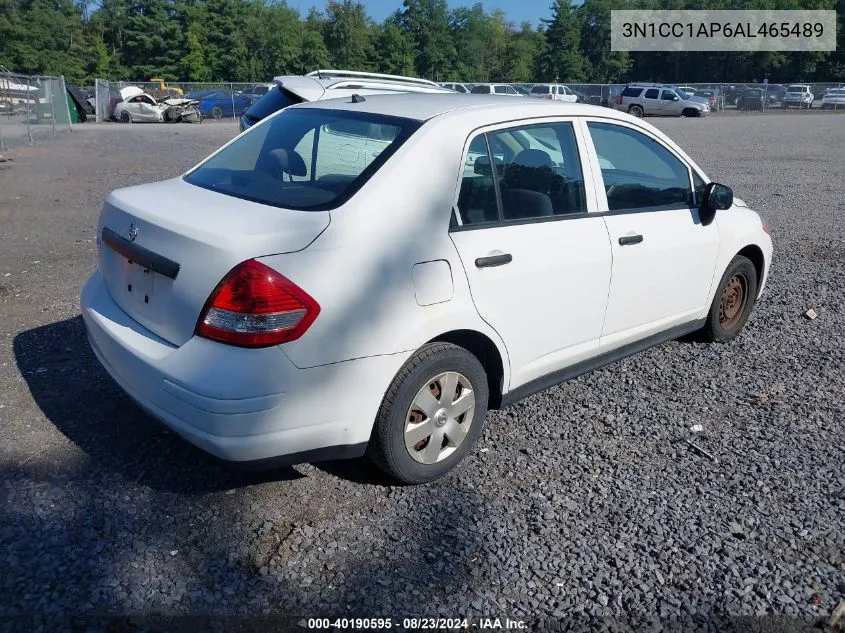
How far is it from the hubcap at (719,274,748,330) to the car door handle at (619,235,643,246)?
1346 mm

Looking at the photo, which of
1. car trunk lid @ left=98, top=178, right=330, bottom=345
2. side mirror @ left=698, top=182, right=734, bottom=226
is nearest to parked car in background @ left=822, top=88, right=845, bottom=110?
side mirror @ left=698, top=182, right=734, bottom=226

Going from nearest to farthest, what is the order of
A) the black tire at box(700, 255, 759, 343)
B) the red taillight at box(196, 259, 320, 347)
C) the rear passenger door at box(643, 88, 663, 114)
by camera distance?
the red taillight at box(196, 259, 320, 347)
the black tire at box(700, 255, 759, 343)
the rear passenger door at box(643, 88, 663, 114)

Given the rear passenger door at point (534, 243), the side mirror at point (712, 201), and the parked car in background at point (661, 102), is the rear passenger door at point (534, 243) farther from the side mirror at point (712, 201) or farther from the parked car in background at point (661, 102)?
the parked car in background at point (661, 102)

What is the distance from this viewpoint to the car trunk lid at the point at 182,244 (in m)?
2.97

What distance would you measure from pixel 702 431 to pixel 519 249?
4.99ft

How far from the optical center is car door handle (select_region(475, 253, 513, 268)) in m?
3.41

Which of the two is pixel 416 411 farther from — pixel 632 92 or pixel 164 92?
pixel 632 92

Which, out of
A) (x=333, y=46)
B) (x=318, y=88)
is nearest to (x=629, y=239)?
(x=318, y=88)

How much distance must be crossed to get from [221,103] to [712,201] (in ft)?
132

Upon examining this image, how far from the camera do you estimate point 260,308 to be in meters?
2.86

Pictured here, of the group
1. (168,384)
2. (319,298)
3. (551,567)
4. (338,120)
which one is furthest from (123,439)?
(551,567)

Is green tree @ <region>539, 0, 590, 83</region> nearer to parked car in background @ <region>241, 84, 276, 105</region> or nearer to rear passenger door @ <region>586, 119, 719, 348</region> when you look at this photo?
parked car in background @ <region>241, 84, 276, 105</region>

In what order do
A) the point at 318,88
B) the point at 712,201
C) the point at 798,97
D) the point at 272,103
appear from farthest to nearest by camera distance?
the point at 798,97
the point at 272,103
the point at 318,88
the point at 712,201

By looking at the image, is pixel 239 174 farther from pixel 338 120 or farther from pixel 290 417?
pixel 290 417
